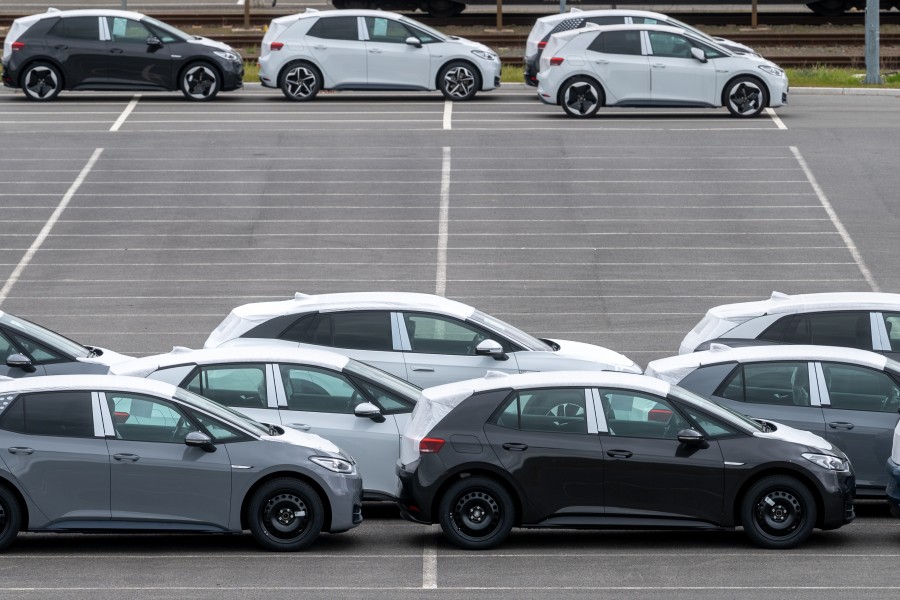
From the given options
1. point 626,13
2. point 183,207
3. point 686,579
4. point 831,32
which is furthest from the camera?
point 831,32

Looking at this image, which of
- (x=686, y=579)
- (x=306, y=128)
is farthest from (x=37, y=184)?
(x=686, y=579)

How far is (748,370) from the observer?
12.2 m

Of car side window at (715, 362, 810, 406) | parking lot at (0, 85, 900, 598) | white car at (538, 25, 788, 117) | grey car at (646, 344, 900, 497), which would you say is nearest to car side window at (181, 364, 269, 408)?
parking lot at (0, 85, 900, 598)

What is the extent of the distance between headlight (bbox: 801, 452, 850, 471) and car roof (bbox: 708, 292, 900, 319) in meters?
3.67

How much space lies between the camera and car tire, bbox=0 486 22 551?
34.0ft

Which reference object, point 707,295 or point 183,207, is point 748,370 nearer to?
point 707,295

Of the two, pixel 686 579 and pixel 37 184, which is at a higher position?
pixel 37 184

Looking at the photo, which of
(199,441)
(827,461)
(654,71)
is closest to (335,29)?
(654,71)

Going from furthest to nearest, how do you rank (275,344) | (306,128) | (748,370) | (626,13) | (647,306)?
(626,13) → (306,128) → (647,306) → (275,344) → (748,370)

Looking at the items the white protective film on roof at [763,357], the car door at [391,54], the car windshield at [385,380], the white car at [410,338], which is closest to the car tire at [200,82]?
the car door at [391,54]

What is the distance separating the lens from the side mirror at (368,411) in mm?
11562

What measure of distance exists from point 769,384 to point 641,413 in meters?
1.87

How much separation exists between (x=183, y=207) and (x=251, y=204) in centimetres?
109

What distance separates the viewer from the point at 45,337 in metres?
14.5
